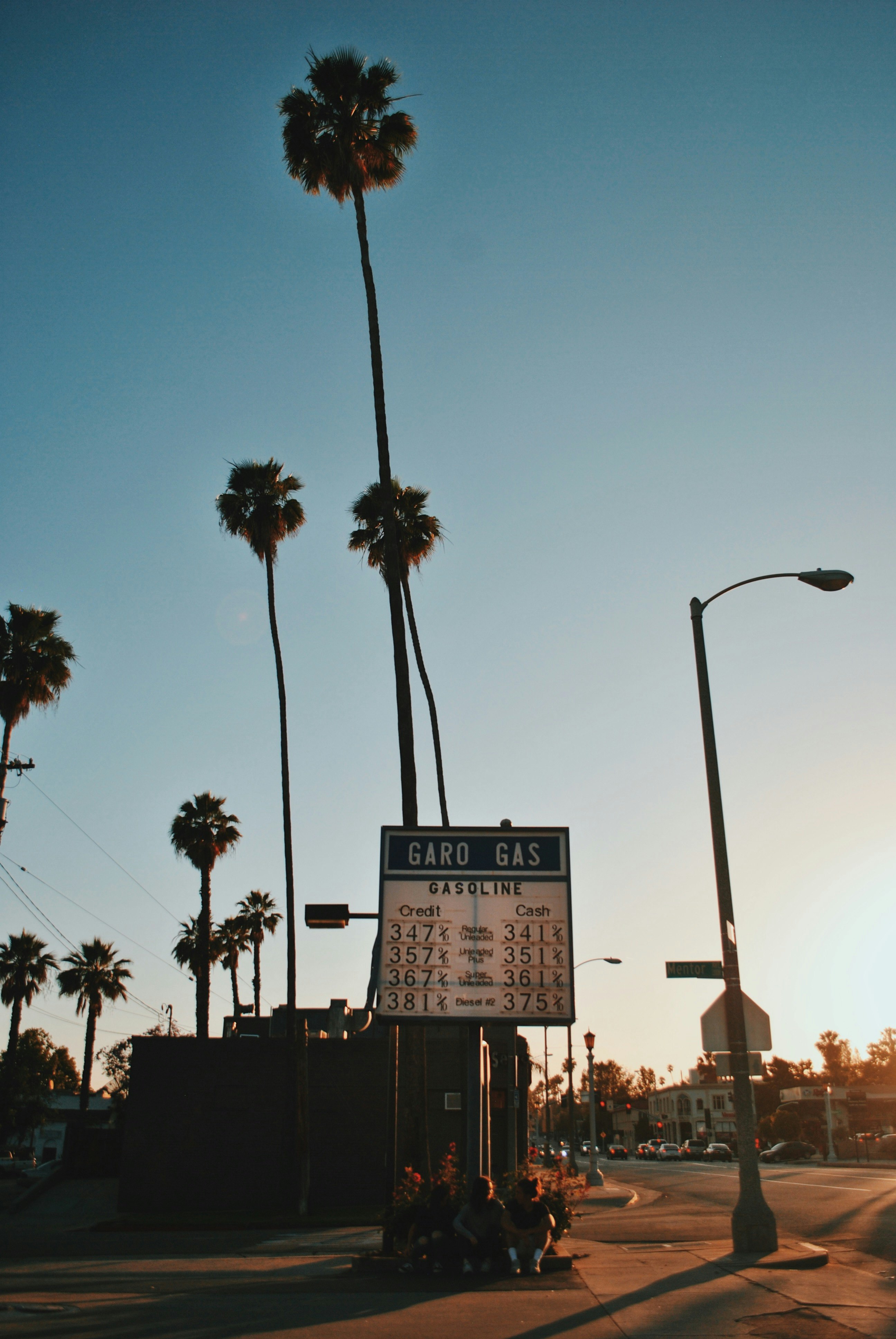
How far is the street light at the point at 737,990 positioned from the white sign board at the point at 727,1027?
0.21ft

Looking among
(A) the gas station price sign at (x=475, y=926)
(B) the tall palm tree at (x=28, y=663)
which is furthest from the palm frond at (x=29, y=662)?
(A) the gas station price sign at (x=475, y=926)

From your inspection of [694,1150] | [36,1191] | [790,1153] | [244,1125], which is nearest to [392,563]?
[244,1125]

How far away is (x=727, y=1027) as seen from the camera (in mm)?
14727

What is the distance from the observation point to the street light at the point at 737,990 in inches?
542

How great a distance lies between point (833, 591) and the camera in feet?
53.9

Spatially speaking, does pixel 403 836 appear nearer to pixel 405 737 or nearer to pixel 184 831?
pixel 405 737

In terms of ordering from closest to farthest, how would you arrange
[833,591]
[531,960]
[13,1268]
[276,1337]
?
[276,1337], [531,960], [13,1268], [833,591]

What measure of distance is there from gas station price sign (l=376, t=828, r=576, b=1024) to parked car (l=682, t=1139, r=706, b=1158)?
82.1 m

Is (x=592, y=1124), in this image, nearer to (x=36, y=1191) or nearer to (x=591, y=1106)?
(x=591, y=1106)

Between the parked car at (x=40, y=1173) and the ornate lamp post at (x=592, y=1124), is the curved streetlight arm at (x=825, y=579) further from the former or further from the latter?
the parked car at (x=40, y=1173)

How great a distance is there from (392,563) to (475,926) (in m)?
9.25

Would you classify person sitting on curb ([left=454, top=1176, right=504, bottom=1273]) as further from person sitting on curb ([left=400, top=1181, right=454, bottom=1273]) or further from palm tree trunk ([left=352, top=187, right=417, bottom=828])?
palm tree trunk ([left=352, top=187, right=417, bottom=828])

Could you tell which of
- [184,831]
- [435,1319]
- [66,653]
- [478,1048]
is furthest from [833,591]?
[184,831]

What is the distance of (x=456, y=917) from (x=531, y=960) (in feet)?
Answer: 3.89
